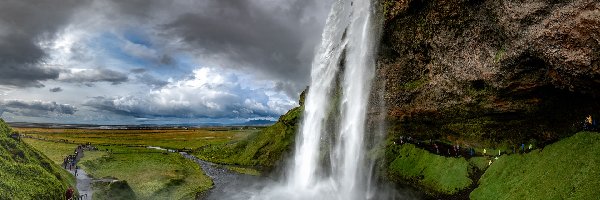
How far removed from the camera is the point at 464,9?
5100cm

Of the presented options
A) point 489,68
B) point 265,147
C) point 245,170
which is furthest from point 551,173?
point 265,147

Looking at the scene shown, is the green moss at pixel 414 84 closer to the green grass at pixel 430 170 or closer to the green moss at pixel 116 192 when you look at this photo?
the green grass at pixel 430 170

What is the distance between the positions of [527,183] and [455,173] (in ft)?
40.6

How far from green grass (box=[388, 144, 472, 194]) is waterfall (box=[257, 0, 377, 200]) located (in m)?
5.29

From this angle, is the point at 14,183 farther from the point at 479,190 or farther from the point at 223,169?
the point at 223,169

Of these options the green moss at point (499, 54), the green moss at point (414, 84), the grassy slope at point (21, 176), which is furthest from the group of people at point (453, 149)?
the grassy slope at point (21, 176)

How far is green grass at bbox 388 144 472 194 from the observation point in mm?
49781

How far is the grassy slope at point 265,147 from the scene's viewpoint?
91.6 meters

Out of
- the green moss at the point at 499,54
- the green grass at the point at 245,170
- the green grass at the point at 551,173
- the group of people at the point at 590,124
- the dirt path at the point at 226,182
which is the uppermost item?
the green moss at the point at 499,54

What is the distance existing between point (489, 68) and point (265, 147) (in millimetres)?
58528

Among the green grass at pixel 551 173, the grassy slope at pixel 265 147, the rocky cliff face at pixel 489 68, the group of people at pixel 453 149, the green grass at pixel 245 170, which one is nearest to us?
the green grass at pixel 551 173

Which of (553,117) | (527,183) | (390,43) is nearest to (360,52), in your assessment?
(390,43)

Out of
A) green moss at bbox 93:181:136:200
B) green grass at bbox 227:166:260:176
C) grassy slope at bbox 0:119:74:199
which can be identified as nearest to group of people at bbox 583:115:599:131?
green moss at bbox 93:181:136:200

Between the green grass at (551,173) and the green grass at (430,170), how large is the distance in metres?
3.45
